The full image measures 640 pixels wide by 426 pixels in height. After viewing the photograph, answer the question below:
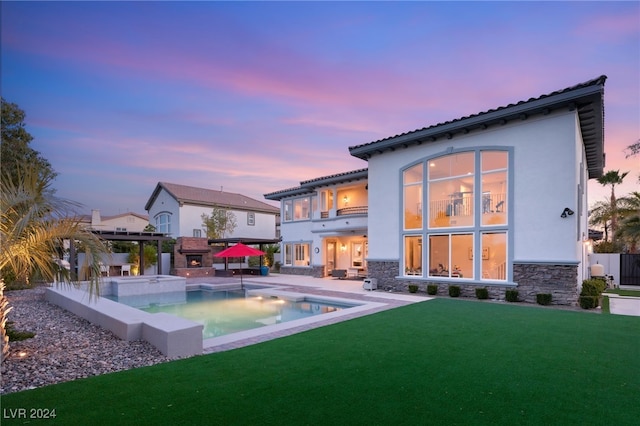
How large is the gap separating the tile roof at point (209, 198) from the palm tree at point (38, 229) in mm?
27619

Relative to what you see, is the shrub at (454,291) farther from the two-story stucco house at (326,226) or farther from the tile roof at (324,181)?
the tile roof at (324,181)

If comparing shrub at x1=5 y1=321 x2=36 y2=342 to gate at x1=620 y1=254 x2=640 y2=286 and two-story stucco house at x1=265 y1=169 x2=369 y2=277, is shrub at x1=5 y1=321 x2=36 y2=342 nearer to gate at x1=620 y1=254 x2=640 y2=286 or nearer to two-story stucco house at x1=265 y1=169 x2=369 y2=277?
two-story stucco house at x1=265 y1=169 x2=369 y2=277

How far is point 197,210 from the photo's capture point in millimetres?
33750

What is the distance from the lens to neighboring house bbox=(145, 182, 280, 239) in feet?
107

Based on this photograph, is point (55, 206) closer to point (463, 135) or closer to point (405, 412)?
point (405, 412)

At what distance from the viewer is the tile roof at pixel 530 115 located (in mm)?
11312

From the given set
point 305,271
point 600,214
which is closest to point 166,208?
point 305,271

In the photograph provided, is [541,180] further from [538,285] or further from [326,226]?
[326,226]

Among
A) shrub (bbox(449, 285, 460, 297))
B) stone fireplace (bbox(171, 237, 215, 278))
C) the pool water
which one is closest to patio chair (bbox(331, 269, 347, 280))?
the pool water

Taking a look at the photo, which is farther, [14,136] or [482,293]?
[14,136]

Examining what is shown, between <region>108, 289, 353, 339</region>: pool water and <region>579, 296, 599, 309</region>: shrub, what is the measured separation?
779 cm

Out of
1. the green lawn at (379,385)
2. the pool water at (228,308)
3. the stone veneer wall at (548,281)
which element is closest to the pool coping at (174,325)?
the green lawn at (379,385)

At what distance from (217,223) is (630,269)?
102 feet

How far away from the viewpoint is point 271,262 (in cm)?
3067
